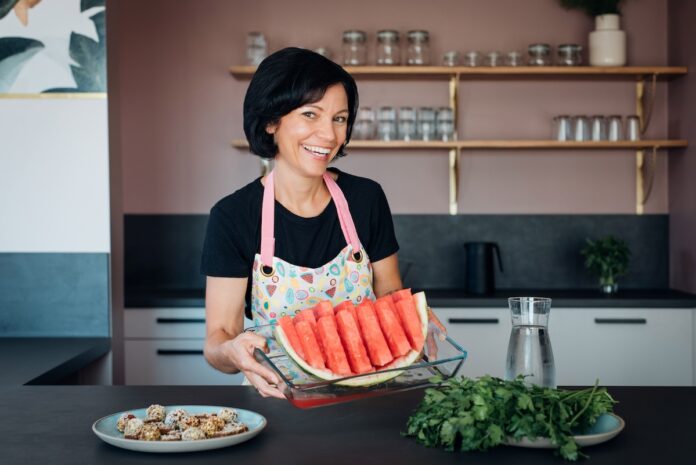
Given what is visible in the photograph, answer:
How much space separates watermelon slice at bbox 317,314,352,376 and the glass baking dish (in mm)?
50

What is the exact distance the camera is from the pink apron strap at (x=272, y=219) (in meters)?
2.20

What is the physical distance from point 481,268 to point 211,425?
9.33 ft

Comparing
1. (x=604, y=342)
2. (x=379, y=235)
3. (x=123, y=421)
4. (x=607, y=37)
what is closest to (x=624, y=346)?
(x=604, y=342)

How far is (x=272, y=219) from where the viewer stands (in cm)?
221

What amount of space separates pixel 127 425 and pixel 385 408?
51 cm

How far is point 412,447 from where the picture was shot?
56.5 inches

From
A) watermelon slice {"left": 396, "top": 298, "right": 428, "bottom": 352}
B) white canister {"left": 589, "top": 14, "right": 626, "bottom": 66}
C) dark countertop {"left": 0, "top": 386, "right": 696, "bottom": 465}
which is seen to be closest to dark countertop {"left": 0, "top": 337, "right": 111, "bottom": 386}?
dark countertop {"left": 0, "top": 386, "right": 696, "bottom": 465}

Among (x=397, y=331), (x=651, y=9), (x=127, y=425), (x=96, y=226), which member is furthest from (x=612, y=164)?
(x=127, y=425)

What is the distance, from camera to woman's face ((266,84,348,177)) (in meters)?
2.04

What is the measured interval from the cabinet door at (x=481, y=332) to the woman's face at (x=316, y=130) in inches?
76.3

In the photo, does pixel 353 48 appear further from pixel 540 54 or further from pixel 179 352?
pixel 179 352

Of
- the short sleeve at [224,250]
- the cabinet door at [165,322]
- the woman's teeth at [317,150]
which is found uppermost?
the woman's teeth at [317,150]

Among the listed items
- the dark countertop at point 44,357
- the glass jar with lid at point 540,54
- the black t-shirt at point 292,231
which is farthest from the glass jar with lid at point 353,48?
the black t-shirt at point 292,231

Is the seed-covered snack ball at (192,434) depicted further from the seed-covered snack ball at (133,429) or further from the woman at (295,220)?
the woman at (295,220)
